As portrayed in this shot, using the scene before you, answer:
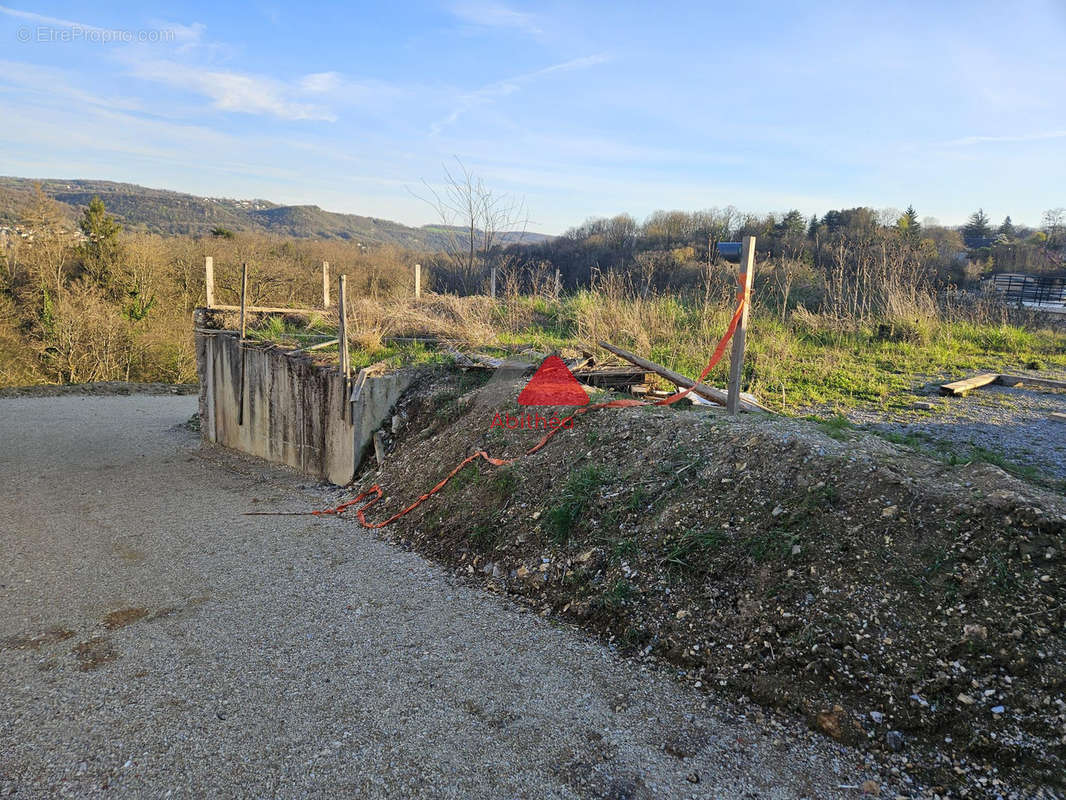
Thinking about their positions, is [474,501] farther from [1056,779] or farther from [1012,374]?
[1012,374]

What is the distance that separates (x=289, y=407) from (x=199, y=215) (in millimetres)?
54678

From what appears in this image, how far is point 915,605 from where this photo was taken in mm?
3307

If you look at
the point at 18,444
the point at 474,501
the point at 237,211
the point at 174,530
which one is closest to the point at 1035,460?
the point at 474,501

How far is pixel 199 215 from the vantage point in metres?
56.2

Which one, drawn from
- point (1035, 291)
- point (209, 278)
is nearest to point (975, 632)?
point (209, 278)

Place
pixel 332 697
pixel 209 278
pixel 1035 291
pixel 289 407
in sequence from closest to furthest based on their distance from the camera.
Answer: pixel 332 697
pixel 289 407
pixel 209 278
pixel 1035 291

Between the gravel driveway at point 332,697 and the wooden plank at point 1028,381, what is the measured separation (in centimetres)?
758

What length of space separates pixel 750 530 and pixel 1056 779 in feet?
5.93

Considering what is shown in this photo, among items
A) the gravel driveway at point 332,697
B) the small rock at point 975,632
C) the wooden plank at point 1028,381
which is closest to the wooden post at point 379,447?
the gravel driveway at point 332,697

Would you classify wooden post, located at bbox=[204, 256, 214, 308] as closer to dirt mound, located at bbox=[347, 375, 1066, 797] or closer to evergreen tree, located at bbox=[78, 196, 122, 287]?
dirt mound, located at bbox=[347, 375, 1066, 797]

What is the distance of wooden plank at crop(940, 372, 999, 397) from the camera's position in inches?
305

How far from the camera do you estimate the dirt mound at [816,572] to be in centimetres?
288

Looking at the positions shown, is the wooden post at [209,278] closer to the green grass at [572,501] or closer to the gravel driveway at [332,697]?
the gravel driveway at [332,697]

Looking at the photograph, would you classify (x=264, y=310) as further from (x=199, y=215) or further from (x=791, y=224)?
(x=199, y=215)
